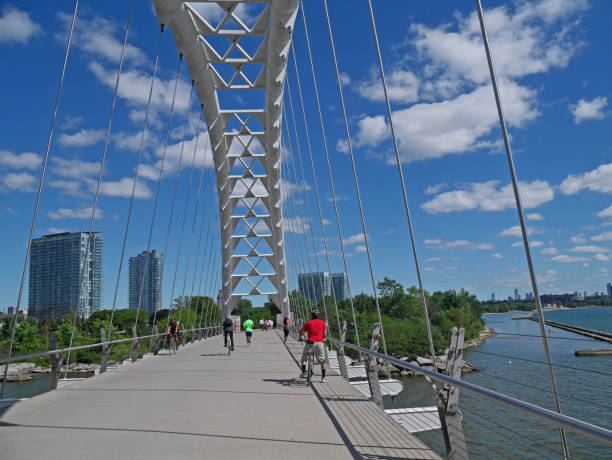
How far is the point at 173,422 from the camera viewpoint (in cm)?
537

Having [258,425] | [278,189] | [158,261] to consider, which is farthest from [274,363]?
[158,261]

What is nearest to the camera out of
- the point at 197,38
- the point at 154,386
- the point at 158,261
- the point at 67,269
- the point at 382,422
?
the point at 382,422

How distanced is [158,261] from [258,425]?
160m

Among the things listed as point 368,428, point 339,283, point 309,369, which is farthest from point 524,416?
point 339,283

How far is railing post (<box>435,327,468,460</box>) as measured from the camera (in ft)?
11.5

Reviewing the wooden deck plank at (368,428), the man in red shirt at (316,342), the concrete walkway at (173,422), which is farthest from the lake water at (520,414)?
the concrete walkway at (173,422)

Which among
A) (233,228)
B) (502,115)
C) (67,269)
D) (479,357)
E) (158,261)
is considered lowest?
(479,357)

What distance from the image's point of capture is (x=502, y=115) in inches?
171

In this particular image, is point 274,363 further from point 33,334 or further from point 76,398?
point 33,334

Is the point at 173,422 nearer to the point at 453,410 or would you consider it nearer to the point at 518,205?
the point at 453,410

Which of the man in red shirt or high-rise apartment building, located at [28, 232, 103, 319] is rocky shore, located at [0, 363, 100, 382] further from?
high-rise apartment building, located at [28, 232, 103, 319]

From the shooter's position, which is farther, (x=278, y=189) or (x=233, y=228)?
(x=233, y=228)

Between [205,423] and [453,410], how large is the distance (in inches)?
104

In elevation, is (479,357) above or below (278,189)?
below
